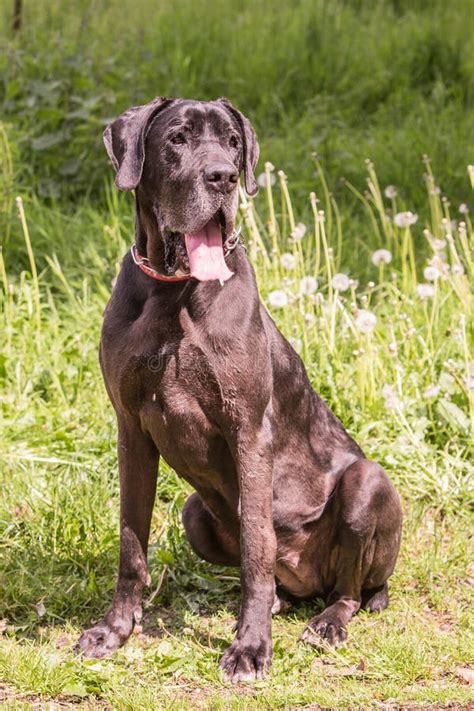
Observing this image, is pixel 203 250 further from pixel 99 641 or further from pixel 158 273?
pixel 99 641

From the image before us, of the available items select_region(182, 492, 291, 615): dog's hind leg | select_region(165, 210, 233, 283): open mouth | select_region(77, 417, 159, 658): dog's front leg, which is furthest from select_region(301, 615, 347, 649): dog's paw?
select_region(165, 210, 233, 283): open mouth

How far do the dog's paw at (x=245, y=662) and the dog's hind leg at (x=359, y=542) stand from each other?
1.08ft

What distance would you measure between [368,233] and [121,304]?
3736mm

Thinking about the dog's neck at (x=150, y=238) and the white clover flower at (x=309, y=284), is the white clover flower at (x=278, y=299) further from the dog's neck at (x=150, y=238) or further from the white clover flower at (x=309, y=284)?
the dog's neck at (x=150, y=238)

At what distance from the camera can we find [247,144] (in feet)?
13.0

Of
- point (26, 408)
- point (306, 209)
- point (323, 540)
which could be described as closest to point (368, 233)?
point (306, 209)

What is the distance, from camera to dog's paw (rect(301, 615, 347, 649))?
4.03 m

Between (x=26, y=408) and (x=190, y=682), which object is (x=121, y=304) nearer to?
(x=190, y=682)

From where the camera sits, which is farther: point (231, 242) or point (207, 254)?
point (231, 242)

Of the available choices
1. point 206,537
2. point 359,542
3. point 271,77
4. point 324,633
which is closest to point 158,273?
point 206,537

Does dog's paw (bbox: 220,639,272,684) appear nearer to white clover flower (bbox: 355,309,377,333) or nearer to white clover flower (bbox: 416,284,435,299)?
white clover flower (bbox: 355,309,377,333)

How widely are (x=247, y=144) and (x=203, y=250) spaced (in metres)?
0.50

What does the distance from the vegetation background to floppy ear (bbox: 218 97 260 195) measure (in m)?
1.38

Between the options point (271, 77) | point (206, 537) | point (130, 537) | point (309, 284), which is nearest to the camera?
point (130, 537)
